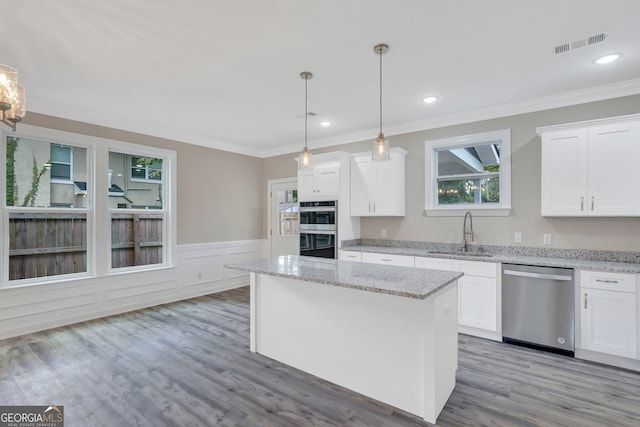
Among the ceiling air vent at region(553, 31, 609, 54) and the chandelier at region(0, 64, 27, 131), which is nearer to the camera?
the chandelier at region(0, 64, 27, 131)

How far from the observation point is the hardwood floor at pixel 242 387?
2137 mm

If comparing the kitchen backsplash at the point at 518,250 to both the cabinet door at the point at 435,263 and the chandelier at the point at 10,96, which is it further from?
the chandelier at the point at 10,96

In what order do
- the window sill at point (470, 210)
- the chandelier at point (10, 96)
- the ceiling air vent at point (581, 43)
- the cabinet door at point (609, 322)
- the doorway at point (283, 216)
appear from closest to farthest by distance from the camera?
the chandelier at point (10, 96)
the ceiling air vent at point (581, 43)
the cabinet door at point (609, 322)
the window sill at point (470, 210)
the doorway at point (283, 216)

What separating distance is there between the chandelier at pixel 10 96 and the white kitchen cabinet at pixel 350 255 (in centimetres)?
362

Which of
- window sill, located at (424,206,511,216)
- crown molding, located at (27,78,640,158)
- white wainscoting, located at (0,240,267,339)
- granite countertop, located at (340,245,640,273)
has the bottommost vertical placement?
white wainscoting, located at (0,240,267,339)

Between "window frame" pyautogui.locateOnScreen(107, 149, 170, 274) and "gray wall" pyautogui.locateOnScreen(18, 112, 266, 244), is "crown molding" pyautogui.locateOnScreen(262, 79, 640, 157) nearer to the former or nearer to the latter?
"gray wall" pyautogui.locateOnScreen(18, 112, 266, 244)

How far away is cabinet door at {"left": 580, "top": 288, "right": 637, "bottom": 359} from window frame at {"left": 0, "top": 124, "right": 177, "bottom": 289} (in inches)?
207

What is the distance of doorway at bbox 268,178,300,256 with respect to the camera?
19.6 ft

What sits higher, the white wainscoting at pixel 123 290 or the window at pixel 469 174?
the window at pixel 469 174

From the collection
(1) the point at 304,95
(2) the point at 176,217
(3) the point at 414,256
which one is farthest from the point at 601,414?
(2) the point at 176,217

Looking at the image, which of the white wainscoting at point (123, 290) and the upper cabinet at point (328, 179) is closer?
the white wainscoting at point (123, 290)

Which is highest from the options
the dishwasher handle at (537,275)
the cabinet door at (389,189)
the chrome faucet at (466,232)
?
the cabinet door at (389,189)

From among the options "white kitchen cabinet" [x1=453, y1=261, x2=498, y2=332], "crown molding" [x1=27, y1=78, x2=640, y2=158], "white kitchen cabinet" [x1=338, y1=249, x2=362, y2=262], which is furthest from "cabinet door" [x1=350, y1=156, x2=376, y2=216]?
"white kitchen cabinet" [x1=453, y1=261, x2=498, y2=332]

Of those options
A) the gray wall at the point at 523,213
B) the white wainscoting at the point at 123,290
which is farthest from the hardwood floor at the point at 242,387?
the gray wall at the point at 523,213
